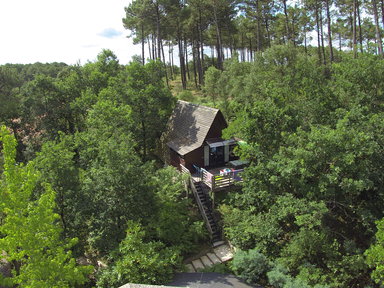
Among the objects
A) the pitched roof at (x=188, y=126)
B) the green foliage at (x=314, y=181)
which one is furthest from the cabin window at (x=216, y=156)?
the green foliage at (x=314, y=181)

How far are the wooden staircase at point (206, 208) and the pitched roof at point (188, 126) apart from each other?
291cm

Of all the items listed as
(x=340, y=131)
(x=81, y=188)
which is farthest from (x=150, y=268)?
(x=340, y=131)

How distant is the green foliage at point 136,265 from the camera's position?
1244cm

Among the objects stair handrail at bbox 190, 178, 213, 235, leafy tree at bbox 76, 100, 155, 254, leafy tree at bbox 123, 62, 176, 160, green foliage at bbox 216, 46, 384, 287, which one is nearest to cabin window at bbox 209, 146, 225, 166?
stair handrail at bbox 190, 178, 213, 235

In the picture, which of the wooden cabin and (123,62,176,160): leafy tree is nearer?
the wooden cabin

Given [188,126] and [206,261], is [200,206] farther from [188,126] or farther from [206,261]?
[188,126]

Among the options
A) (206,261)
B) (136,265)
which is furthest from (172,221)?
(136,265)

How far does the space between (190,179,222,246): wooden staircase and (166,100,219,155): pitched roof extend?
9.54 feet

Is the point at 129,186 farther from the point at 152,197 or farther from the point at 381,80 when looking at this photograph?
the point at 381,80

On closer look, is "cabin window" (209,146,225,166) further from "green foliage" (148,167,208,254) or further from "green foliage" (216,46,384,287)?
"green foliage" (148,167,208,254)

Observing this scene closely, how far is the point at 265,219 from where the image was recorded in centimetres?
1511

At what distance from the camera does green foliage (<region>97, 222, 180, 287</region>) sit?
12438 mm

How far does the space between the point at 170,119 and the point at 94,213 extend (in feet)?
42.5

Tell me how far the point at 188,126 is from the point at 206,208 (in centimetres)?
746
